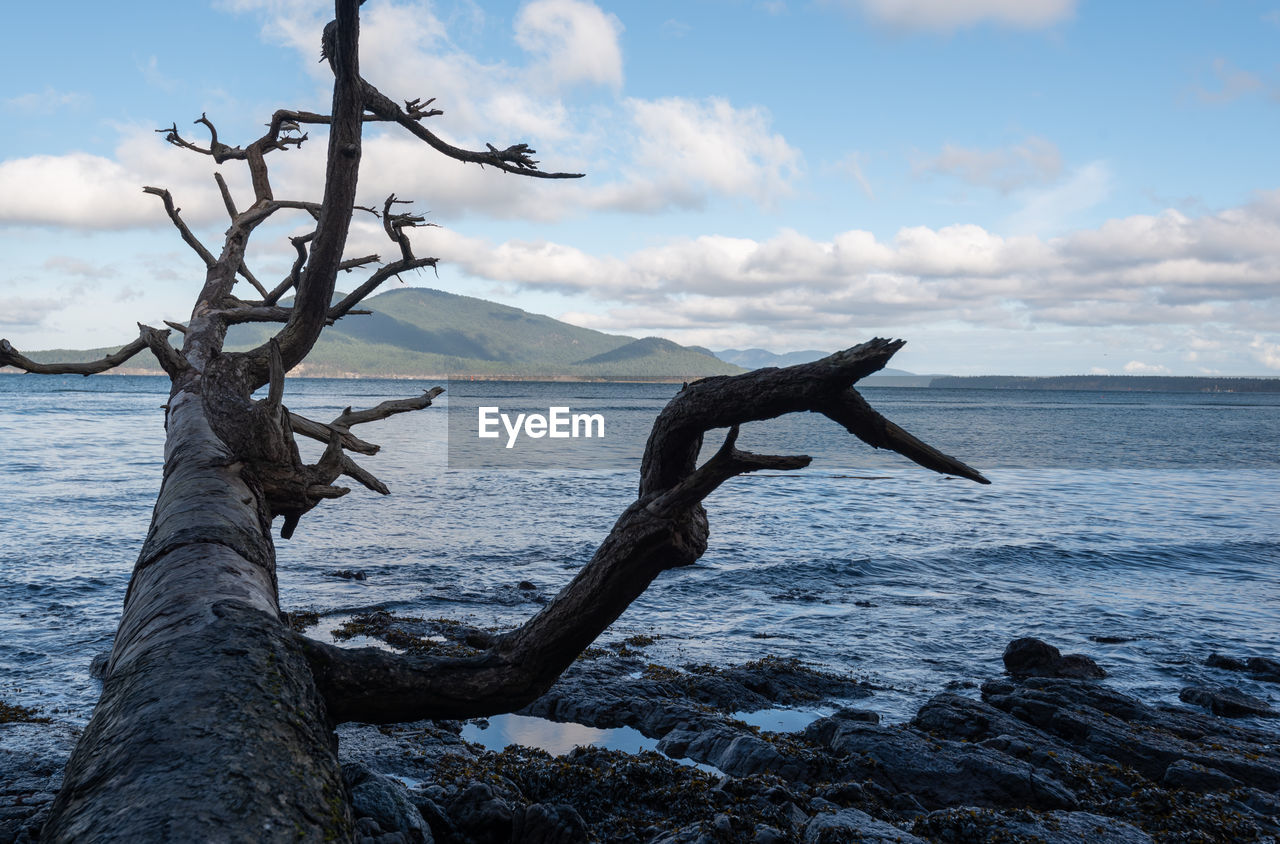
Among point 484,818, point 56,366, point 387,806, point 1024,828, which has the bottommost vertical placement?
point 1024,828

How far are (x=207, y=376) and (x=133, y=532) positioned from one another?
457 inches

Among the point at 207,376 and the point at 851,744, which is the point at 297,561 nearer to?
the point at 207,376

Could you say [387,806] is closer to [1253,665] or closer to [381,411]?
[381,411]

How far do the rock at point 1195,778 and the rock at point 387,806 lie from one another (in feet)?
18.4

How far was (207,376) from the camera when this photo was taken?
6367 mm

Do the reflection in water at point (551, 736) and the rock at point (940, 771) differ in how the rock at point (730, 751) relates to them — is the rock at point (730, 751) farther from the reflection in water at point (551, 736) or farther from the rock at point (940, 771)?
the rock at point (940, 771)

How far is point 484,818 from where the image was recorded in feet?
15.6

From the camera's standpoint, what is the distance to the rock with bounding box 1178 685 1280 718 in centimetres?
796

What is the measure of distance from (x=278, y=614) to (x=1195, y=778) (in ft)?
22.1

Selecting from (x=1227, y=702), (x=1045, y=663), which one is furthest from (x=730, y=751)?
(x=1227, y=702)

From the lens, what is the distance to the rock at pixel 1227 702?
26.1ft

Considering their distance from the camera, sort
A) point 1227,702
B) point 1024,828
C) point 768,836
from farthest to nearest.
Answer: point 1227,702 < point 1024,828 < point 768,836

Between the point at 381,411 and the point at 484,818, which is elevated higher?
the point at 381,411

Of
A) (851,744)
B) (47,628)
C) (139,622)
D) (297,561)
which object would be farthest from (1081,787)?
(297,561)
